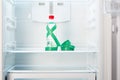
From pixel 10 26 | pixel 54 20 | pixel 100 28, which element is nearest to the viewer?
pixel 100 28

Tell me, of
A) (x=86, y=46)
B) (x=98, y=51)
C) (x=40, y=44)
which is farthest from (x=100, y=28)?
(x=40, y=44)

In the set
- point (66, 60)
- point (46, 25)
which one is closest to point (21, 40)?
point (46, 25)

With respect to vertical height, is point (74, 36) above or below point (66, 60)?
above

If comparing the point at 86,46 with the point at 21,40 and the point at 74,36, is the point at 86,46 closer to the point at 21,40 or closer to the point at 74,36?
the point at 74,36

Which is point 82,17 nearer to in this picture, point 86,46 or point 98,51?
point 86,46

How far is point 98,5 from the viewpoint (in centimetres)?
156

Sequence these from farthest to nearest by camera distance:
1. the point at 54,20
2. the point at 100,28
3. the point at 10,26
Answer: the point at 54,20 → the point at 10,26 → the point at 100,28

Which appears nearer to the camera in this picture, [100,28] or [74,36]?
[100,28]

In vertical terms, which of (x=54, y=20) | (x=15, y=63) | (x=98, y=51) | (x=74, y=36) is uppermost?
(x=54, y=20)

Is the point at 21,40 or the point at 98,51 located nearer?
the point at 98,51

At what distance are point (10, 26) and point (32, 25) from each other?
0.32 m

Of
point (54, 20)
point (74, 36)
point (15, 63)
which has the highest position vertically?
point (54, 20)

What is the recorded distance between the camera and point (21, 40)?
6.89 feet

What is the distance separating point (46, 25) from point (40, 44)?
0.66ft
